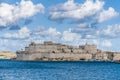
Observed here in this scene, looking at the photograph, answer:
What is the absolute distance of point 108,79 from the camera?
7706cm

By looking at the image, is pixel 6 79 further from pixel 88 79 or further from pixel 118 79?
pixel 118 79

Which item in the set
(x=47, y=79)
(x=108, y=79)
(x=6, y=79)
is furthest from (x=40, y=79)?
(x=108, y=79)

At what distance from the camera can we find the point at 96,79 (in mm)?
74938

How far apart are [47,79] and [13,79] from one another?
673 cm

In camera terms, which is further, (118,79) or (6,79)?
(118,79)

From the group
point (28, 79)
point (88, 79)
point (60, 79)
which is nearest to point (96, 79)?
point (88, 79)

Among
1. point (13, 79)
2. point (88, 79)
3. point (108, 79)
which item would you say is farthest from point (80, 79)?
point (13, 79)

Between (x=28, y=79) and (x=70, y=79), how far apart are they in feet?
24.0

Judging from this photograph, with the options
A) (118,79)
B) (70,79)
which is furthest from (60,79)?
(118,79)

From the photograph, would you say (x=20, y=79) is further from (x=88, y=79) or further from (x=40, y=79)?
(x=88, y=79)

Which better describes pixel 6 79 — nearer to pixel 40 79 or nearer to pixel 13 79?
pixel 13 79

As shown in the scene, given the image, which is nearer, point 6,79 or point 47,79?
point 6,79

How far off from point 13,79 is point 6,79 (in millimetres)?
1390

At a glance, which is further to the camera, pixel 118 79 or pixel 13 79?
pixel 118 79
